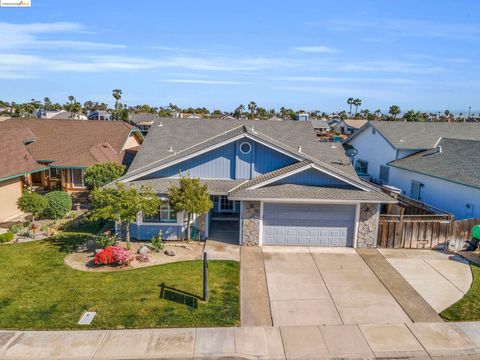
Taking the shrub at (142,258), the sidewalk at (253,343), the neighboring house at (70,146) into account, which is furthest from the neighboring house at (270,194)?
the neighboring house at (70,146)

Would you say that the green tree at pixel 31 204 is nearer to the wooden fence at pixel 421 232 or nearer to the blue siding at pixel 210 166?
the blue siding at pixel 210 166

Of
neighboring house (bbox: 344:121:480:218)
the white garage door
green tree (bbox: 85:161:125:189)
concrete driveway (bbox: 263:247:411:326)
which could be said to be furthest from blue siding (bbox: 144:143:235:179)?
neighboring house (bbox: 344:121:480:218)

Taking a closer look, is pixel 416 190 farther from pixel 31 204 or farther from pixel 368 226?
pixel 31 204

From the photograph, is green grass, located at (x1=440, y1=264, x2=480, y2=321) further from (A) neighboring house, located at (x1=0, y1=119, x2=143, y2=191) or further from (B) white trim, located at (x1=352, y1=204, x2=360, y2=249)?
(A) neighboring house, located at (x1=0, y1=119, x2=143, y2=191)

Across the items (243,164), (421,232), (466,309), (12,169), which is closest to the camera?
(466,309)

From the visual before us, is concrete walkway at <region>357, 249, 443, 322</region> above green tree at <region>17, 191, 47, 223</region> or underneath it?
underneath

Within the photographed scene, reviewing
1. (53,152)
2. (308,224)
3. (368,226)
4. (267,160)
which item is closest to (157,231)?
(267,160)
